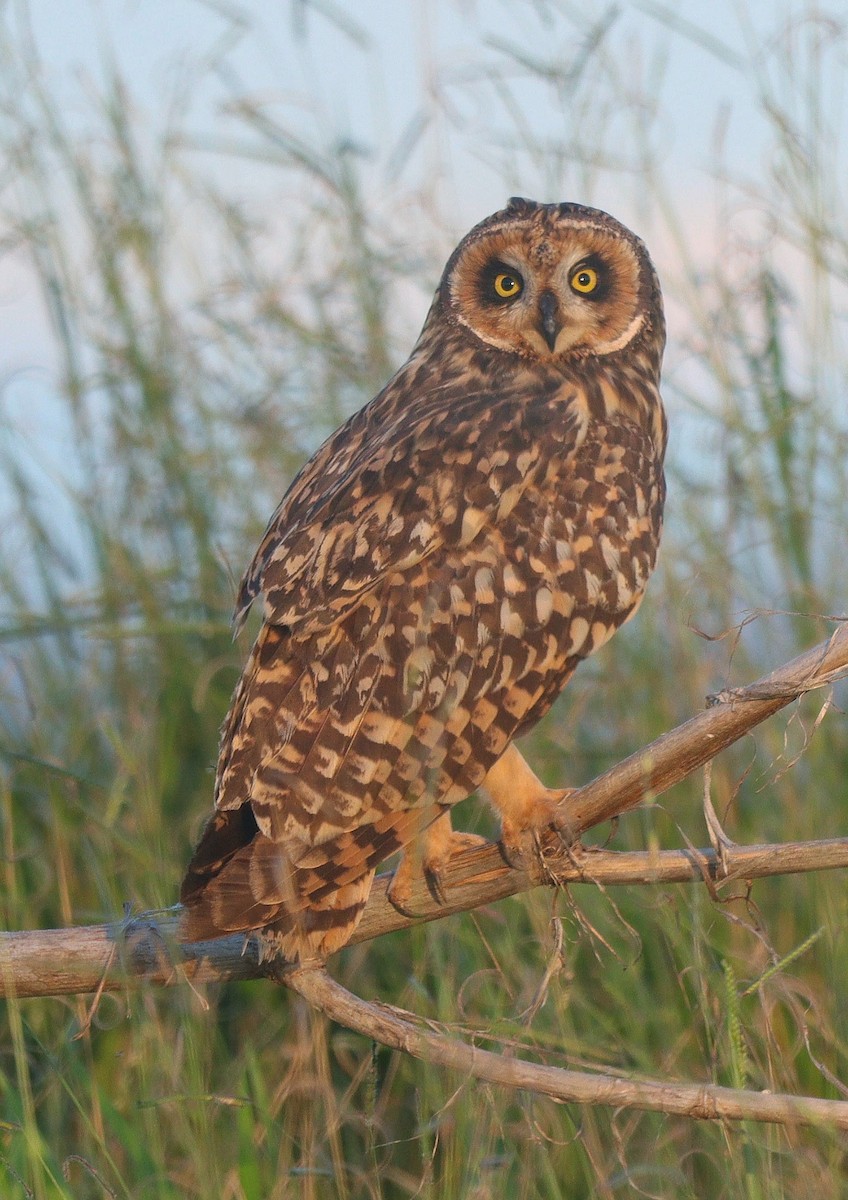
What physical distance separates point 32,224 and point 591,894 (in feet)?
8.38

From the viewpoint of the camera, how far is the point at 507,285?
2.91m

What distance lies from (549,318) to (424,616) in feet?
2.56

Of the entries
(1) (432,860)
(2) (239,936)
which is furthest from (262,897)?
(1) (432,860)

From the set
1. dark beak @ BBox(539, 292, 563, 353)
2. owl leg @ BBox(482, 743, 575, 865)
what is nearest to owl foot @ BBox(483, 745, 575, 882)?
owl leg @ BBox(482, 743, 575, 865)

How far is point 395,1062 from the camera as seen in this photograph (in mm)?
2850

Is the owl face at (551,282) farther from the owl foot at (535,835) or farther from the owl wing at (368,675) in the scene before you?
the owl foot at (535,835)

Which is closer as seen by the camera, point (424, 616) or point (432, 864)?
point (424, 616)

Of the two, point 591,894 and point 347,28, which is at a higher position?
point 347,28

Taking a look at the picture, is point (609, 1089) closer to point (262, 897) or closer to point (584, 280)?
point (262, 897)

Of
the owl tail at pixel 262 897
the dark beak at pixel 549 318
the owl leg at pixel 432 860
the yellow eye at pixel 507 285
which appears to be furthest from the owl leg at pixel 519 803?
the yellow eye at pixel 507 285

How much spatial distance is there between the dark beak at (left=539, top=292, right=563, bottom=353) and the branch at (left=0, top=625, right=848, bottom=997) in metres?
1.02

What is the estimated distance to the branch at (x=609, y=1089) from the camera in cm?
173

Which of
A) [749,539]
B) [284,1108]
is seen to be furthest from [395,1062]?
[749,539]

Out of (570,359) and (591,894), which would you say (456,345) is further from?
(591,894)
